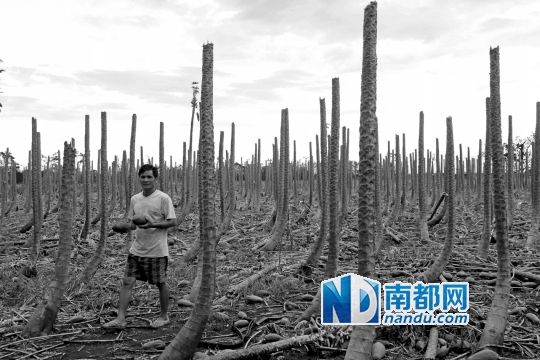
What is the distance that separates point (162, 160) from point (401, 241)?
520 centimetres

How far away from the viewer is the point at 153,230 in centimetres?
421

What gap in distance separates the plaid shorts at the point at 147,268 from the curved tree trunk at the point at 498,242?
259 cm

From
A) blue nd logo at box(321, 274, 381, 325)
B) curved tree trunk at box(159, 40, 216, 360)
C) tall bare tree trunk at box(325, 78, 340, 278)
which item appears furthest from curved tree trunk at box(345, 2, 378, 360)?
tall bare tree trunk at box(325, 78, 340, 278)

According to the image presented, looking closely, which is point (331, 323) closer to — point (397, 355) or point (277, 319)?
point (397, 355)

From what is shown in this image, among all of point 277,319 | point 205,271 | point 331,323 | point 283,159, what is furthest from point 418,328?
point 283,159

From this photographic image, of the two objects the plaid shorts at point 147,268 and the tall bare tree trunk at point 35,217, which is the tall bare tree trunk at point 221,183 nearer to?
the tall bare tree trunk at point 35,217

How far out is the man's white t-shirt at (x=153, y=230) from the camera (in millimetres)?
4203

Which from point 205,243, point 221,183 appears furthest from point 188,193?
point 205,243

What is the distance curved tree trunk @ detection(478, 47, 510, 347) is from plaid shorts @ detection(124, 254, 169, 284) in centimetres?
259

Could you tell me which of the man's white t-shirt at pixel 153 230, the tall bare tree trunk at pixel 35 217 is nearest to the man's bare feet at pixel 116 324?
the man's white t-shirt at pixel 153 230

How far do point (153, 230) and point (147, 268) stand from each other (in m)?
0.34

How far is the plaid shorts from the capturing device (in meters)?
4.19

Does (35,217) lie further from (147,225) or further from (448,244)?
(448,244)

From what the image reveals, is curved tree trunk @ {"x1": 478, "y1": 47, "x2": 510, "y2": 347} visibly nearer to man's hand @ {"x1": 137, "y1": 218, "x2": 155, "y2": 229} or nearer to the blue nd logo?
the blue nd logo
